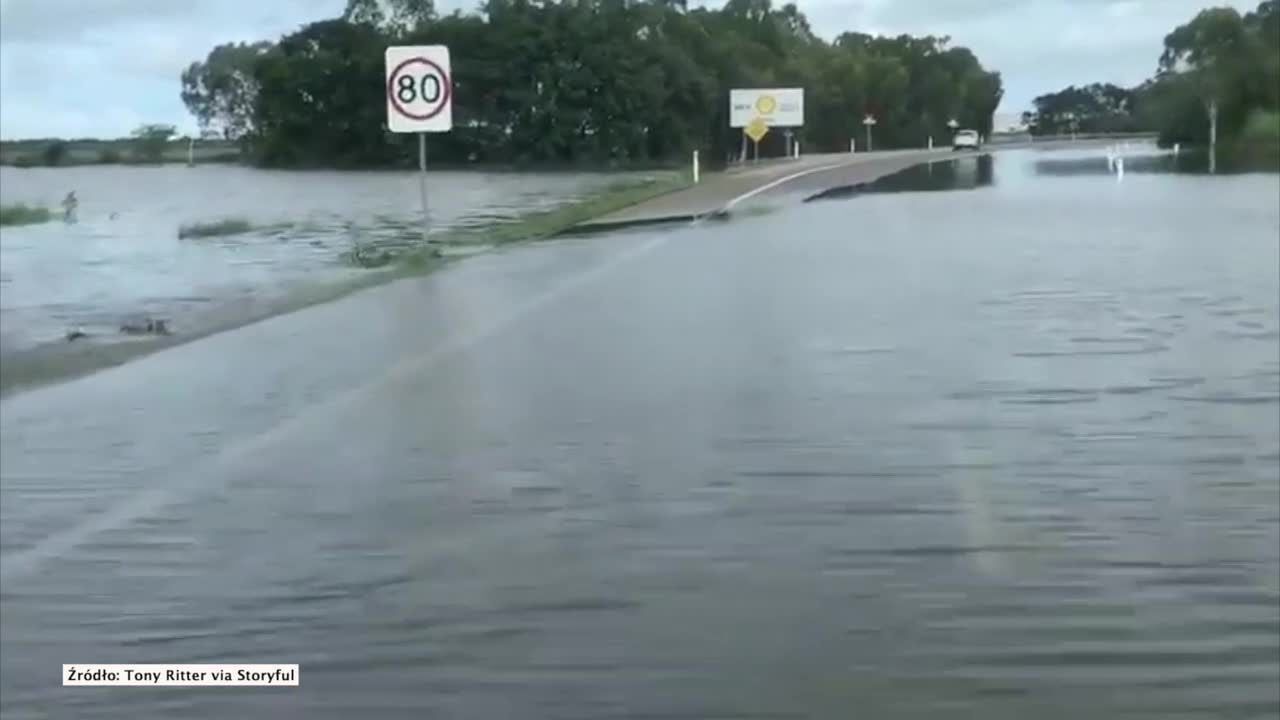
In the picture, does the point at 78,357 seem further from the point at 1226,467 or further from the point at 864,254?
the point at 864,254

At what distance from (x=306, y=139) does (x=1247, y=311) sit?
54.3 meters

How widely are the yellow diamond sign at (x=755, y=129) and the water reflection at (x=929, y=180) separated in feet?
19.2

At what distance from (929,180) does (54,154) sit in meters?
37.6

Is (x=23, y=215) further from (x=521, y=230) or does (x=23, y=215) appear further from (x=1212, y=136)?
(x=1212, y=136)

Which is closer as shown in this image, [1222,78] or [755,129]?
[1222,78]

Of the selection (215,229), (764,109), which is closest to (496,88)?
(764,109)

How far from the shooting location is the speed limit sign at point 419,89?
2516 centimetres

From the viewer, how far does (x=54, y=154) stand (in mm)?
77750

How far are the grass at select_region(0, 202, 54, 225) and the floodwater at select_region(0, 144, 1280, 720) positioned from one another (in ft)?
97.3

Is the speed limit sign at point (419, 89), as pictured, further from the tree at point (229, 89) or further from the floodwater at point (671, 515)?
the tree at point (229, 89)

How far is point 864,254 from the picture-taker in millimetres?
26359

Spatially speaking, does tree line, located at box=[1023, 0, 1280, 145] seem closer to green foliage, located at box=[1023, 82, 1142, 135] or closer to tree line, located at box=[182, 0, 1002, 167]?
tree line, located at box=[182, 0, 1002, 167]

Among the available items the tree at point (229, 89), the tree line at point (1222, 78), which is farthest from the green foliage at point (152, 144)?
the tree line at point (1222, 78)

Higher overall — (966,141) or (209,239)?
(966,141)
